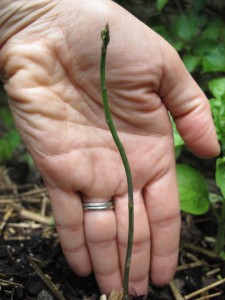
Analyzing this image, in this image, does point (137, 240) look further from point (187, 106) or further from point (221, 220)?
point (187, 106)

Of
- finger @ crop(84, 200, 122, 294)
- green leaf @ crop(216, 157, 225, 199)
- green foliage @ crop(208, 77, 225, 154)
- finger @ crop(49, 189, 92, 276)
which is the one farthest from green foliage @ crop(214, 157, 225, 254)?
finger @ crop(49, 189, 92, 276)

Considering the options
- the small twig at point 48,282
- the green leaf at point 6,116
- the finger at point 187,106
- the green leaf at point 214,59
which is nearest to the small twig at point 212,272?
the finger at point 187,106

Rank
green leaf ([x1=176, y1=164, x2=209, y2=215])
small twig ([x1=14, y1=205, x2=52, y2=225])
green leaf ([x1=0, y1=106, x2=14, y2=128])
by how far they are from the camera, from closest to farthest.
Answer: green leaf ([x1=176, y1=164, x2=209, y2=215])
small twig ([x1=14, y1=205, x2=52, y2=225])
green leaf ([x1=0, y1=106, x2=14, y2=128])

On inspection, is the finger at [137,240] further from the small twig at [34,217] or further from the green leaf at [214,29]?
the green leaf at [214,29]

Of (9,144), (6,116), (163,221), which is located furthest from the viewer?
(6,116)

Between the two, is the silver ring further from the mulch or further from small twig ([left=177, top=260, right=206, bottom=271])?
small twig ([left=177, top=260, right=206, bottom=271])

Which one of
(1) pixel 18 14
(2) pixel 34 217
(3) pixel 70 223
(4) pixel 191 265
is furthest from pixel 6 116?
(4) pixel 191 265

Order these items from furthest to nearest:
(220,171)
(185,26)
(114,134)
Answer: (185,26) < (220,171) < (114,134)

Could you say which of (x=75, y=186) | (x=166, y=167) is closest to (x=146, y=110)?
(x=166, y=167)
